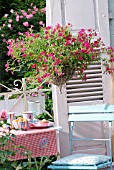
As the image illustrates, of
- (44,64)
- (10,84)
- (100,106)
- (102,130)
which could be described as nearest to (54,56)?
(44,64)

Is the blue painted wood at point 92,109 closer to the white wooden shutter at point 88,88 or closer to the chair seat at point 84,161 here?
the white wooden shutter at point 88,88

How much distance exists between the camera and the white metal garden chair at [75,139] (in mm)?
4496

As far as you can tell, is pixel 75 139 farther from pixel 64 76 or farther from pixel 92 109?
pixel 64 76

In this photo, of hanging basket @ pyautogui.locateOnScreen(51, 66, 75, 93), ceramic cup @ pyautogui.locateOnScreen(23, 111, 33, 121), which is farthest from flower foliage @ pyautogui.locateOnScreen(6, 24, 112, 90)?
ceramic cup @ pyautogui.locateOnScreen(23, 111, 33, 121)

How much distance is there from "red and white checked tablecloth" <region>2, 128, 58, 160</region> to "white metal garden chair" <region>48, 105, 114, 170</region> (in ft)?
0.64

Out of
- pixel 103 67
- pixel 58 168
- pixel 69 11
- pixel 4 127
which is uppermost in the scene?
pixel 69 11

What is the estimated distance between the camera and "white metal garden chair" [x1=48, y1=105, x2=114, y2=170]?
4496 millimetres

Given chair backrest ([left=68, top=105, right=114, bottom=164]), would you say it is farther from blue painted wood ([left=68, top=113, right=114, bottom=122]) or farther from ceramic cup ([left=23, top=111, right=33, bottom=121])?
ceramic cup ([left=23, top=111, right=33, bottom=121])

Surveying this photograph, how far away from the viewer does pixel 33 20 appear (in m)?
7.53

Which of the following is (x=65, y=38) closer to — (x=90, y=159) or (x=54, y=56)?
(x=54, y=56)

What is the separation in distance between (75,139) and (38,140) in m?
0.51

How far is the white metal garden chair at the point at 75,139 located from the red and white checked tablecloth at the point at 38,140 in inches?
7.7

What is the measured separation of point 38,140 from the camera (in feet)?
15.6

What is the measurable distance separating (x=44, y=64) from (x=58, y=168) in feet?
3.11
